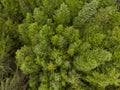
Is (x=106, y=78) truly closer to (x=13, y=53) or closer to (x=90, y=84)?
(x=90, y=84)

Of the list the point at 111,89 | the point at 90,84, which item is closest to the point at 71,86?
the point at 90,84

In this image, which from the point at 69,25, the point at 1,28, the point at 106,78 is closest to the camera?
the point at 106,78

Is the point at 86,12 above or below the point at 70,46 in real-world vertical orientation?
above

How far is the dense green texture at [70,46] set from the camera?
5.65ft

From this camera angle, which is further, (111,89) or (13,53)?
(13,53)

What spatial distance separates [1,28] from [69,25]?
52 cm

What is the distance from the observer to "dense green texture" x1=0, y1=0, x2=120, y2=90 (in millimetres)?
1723

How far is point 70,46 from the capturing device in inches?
68.6

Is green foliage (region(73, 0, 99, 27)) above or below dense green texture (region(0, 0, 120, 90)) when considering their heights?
above

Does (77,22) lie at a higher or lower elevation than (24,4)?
lower

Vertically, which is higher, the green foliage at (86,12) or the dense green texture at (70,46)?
the green foliage at (86,12)

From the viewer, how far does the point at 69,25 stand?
1.85m

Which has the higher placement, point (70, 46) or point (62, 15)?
point (62, 15)

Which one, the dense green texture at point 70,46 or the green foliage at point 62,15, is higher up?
the green foliage at point 62,15
